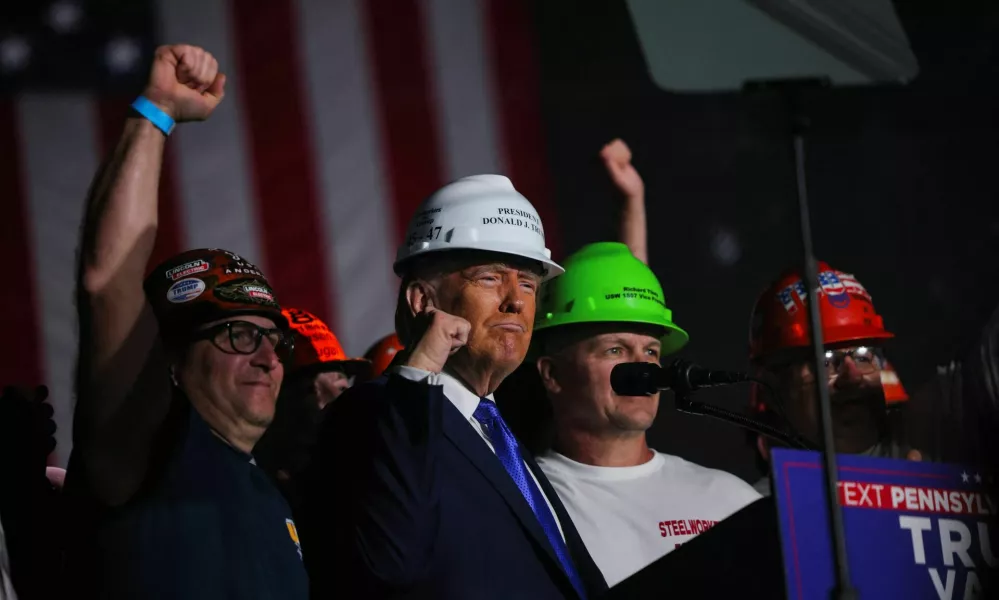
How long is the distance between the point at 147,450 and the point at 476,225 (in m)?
0.89

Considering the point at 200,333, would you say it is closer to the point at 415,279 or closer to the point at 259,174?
the point at 415,279

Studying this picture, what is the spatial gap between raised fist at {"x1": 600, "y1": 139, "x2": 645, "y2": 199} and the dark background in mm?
1003

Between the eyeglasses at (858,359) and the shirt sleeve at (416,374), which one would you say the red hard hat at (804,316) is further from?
the shirt sleeve at (416,374)

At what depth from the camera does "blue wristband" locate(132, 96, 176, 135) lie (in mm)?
2402

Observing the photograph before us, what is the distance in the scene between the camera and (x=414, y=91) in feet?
17.8

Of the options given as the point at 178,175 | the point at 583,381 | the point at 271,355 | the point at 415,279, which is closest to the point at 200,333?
the point at 271,355

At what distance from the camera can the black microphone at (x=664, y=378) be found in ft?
8.11

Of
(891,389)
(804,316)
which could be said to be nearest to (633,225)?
(804,316)

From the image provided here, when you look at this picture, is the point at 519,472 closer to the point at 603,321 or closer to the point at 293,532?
the point at 293,532

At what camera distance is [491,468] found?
244 cm

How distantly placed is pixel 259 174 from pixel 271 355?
2.31 meters

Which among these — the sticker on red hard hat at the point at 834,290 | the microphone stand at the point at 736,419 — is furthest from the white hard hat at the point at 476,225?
the sticker on red hard hat at the point at 834,290

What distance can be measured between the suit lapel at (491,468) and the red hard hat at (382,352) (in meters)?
2.22

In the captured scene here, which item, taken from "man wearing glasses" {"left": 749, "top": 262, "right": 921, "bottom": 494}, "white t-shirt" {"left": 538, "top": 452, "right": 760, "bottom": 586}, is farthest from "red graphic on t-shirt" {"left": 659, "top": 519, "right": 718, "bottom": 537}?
"man wearing glasses" {"left": 749, "top": 262, "right": 921, "bottom": 494}
